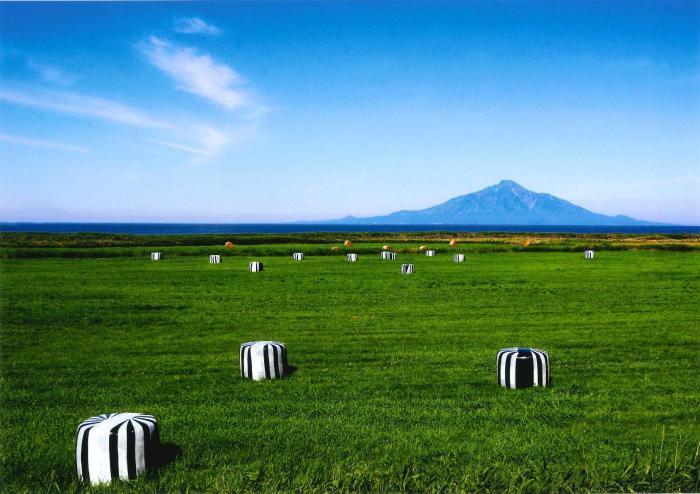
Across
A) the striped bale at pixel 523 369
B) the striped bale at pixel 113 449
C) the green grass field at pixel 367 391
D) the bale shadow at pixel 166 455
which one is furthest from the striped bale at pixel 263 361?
the striped bale at pixel 113 449

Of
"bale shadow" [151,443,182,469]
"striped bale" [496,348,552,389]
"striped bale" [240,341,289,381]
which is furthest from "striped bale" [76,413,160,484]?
"striped bale" [496,348,552,389]

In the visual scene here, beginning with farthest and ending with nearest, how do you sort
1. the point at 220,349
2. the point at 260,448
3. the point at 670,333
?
the point at 670,333 < the point at 220,349 < the point at 260,448

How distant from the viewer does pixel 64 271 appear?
146 ft

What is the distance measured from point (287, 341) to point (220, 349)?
2287 mm

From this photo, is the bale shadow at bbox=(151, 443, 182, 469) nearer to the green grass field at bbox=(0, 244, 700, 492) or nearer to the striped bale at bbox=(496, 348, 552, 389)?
the green grass field at bbox=(0, 244, 700, 492)

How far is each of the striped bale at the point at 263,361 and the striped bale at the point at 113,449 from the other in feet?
18.1

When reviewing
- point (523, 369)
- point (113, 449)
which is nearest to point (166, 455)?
point (113, 449)

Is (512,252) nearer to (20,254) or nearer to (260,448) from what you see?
(20,254)

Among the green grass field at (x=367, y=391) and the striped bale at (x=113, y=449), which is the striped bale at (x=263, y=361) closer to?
A: the green grass field at (x=367, y=391)

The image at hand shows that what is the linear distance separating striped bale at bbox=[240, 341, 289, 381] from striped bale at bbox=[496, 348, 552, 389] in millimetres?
5321

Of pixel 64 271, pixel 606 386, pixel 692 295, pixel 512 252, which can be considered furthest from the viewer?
pixel 512 252

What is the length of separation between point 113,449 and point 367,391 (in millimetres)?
6117

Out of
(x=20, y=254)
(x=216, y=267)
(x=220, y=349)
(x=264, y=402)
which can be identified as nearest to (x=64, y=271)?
(x=216, y=267)

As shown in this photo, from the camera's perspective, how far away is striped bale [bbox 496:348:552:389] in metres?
12.3
